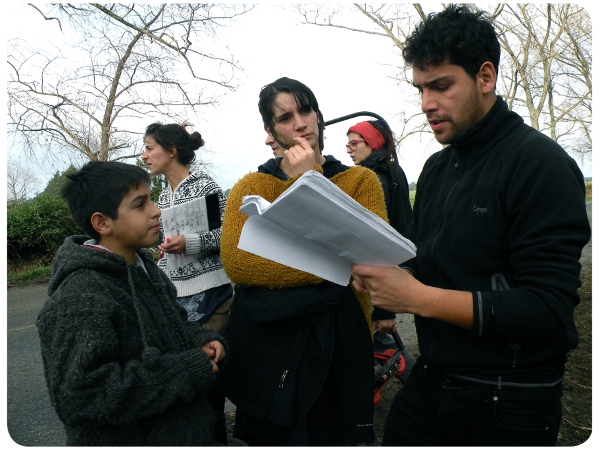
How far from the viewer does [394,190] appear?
3.25 m

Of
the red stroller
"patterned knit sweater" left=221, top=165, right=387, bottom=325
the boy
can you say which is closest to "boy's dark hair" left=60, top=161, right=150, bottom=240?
the boy

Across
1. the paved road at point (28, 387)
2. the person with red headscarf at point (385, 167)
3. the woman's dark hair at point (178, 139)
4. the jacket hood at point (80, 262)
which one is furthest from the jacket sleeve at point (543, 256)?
the paved road at point (28, 387)

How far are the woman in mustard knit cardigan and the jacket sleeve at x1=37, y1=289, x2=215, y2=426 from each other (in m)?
0.33

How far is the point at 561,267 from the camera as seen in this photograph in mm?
1214

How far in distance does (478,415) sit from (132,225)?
1.54 metres

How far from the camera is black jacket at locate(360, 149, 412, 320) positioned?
3174 mm

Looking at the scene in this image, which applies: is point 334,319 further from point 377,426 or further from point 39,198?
point 39,198

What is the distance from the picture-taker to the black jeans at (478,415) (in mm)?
1421

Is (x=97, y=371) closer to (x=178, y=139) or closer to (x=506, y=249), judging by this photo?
(x=506, y=249)

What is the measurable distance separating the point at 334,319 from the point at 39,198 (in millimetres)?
11931

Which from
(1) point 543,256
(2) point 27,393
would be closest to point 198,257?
(1) point 543,256

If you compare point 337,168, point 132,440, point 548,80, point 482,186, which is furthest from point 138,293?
point 548,80

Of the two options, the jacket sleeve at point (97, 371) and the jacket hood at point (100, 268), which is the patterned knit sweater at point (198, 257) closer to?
the jacket hood at point (100, 268)

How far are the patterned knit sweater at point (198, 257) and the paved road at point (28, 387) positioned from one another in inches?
52.8
